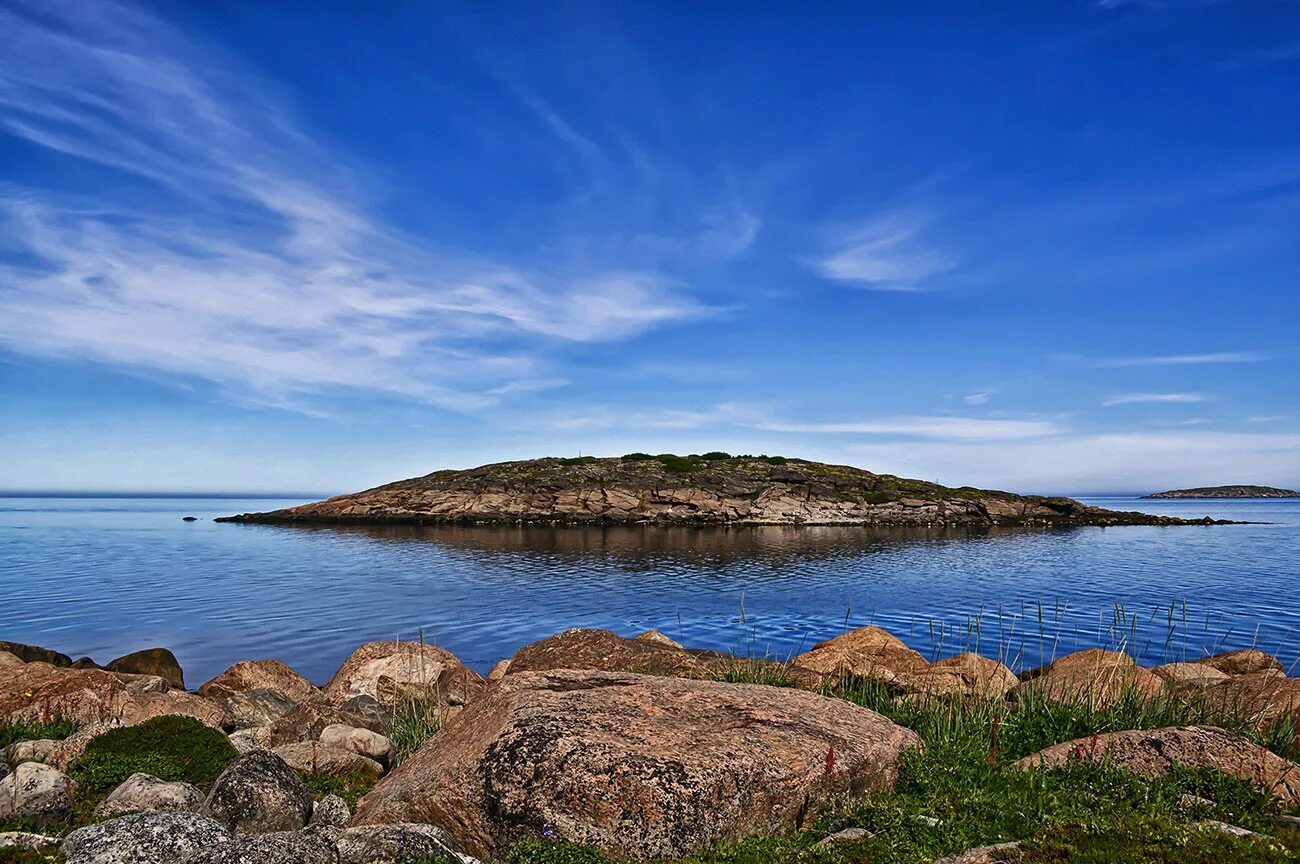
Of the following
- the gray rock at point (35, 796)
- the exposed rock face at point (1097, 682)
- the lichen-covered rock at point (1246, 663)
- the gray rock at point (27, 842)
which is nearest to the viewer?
the gray rock at point (27, 842)

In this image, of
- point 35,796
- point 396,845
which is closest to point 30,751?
point 35,796

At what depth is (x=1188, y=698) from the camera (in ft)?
45.0

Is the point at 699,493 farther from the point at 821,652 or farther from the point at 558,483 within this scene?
the point at 821,652

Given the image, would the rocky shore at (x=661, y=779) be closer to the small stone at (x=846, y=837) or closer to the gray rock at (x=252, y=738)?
the small stone at (x=846, y=837)

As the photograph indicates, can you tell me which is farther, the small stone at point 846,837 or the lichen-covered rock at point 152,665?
the lichen-covered rock at point 152,665

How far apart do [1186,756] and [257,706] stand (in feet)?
60.3

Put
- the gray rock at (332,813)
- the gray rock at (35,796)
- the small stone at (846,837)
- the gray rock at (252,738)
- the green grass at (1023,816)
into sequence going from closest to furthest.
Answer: the green grass at (1023,816) < the small stone at (846,837) < the gray rock at (332,813) < the gray rock at (35,796) < the gray rock at (252,738)

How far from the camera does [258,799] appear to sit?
10055 millimetres

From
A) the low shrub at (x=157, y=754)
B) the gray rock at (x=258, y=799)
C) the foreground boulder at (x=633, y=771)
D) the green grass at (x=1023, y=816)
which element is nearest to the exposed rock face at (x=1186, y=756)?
the green grass at (x=1023, y=816)

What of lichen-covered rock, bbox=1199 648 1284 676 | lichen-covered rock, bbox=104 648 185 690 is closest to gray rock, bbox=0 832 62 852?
lichen-covered rock, bbox=104 648 185 690

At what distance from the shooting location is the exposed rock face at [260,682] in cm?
2022

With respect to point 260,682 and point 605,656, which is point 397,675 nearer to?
point 260,682

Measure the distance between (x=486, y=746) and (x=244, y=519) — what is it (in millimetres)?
139145

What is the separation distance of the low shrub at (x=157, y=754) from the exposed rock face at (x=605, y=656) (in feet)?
18.7
